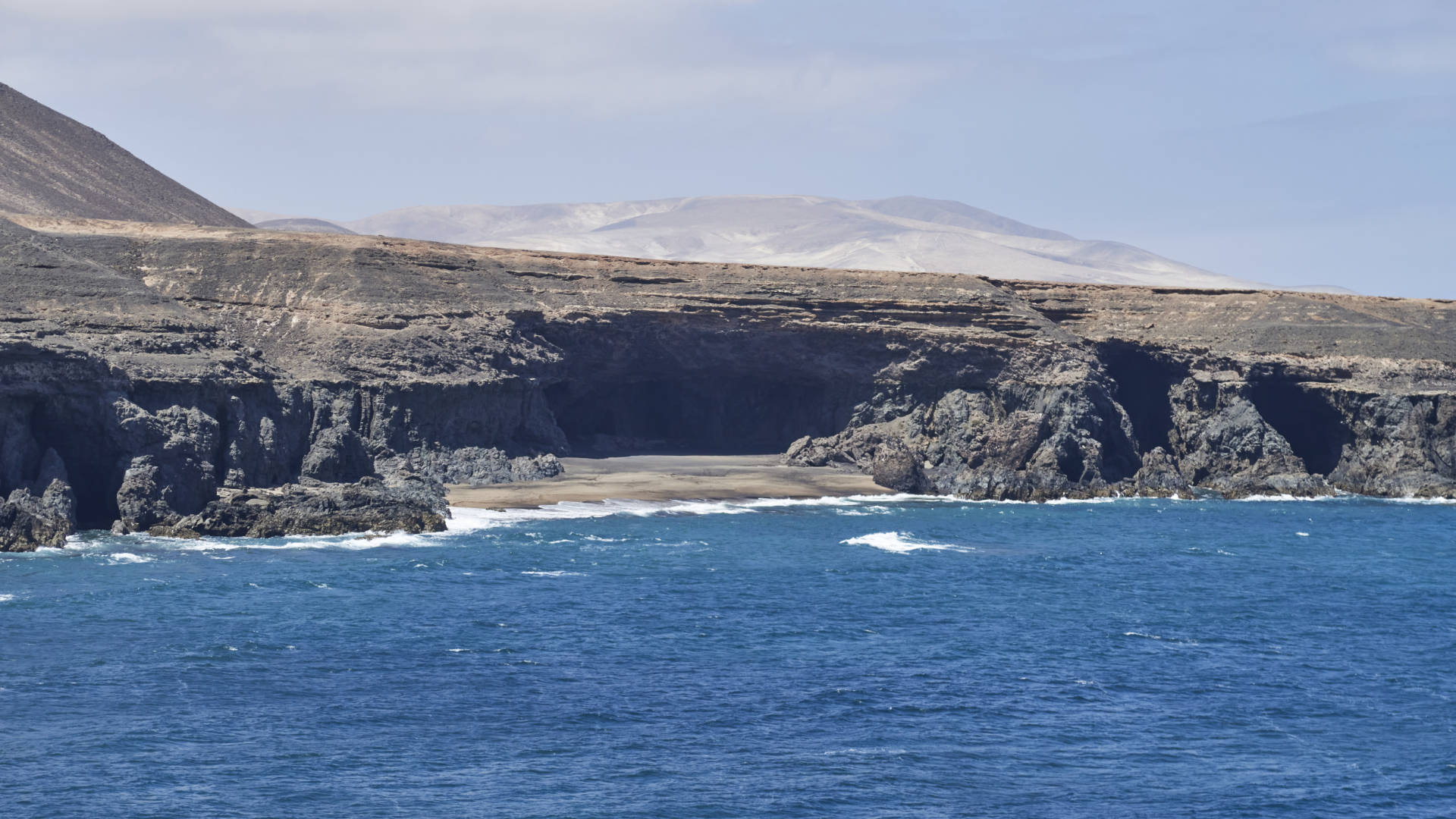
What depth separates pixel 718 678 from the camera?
3606 centimetres

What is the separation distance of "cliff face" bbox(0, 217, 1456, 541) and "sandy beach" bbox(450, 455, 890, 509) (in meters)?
2.48

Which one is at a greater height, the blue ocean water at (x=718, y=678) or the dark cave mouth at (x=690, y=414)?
the dark cave mouth at (x=690, y=414)

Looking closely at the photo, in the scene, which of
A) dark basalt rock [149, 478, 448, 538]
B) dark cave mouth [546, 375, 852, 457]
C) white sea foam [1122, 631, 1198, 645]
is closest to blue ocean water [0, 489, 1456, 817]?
white sea foam [1122, 631, 1198, 645]

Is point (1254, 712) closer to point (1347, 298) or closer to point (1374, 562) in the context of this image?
point (1374, 562)

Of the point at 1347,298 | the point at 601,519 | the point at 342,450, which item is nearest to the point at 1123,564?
the point at 601,519

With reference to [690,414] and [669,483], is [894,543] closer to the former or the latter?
[669,483]

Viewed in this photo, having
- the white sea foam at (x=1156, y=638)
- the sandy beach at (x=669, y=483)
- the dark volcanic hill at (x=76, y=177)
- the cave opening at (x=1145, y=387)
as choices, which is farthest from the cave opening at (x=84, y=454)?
the dark volcanic hill at (x=76, y=177)

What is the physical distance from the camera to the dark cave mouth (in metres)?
91.8

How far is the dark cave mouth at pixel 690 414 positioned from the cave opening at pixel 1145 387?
17.4 metres

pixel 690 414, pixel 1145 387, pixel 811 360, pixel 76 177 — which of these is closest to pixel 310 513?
pixel 811 360

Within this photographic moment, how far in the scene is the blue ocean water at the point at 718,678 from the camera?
27.8 m

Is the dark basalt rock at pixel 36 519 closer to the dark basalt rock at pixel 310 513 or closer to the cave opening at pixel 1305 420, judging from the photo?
the dark basalt rock at pixel 310 513

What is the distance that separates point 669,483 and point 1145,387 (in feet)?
100

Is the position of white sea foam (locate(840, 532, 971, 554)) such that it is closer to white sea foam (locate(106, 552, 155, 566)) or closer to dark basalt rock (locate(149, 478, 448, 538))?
dark basalt rock (locate(149, 478, 448, 538))
